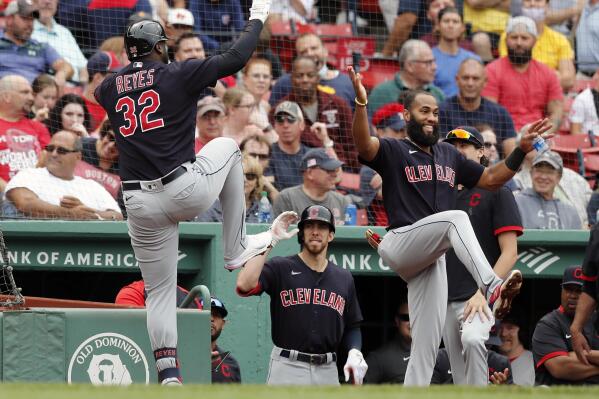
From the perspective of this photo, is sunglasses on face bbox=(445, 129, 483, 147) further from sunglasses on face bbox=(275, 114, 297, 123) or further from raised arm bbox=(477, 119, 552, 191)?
sunglasses on face bbox=(275, 114, 297, 123)

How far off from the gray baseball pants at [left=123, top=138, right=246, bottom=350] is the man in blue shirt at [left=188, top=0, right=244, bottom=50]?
5.38 m

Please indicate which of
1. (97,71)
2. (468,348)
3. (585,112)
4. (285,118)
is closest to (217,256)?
(285,118)

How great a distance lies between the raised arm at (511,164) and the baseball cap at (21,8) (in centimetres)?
556

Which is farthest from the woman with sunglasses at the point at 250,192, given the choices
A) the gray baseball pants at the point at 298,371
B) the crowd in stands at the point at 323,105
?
the gray baseball pants at the point at 298,371

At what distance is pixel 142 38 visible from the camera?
691 centimetres

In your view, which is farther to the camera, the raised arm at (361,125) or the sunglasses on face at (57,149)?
the sunglasses on face at (57,149)

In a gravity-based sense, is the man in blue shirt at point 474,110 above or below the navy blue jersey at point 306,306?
above

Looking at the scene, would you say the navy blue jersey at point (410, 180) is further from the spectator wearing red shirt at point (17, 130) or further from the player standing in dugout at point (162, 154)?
the spectator wearing red shirt at point (17, 130)

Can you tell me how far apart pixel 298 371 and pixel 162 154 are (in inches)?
75.7

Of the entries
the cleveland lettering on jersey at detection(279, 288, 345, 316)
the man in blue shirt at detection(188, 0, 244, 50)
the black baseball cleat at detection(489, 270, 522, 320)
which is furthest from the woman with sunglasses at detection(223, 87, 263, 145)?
the black baseball cleat at detection(489, 270, 522, 320)

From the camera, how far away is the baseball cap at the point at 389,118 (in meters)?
11.4

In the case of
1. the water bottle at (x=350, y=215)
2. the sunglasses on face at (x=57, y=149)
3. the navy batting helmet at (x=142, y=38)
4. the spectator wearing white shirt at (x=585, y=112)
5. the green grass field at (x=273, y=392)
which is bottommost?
the green grass field at (x=273, y=392)

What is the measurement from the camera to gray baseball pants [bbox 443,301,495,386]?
703cm

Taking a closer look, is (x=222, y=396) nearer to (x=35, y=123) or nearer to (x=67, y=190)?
(x=67, y=190)
